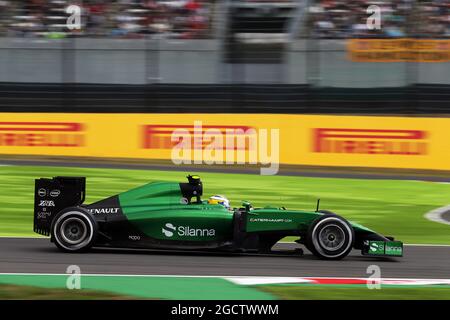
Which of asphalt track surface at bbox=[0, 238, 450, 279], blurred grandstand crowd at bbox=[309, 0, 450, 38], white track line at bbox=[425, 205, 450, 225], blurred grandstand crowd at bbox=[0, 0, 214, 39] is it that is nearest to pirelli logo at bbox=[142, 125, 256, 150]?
blurred grandstand crowd at bbox=[0, 0, 214, 39]

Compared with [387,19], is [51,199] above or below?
below

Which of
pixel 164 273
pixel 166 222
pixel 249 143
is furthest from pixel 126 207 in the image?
pixel 249 143

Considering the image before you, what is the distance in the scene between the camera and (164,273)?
7.79m

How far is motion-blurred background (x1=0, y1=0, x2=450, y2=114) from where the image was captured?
18.5 metres

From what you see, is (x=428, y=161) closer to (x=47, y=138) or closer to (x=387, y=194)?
(x=387, y=194)

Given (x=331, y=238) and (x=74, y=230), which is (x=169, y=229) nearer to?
(x=74, y=230)

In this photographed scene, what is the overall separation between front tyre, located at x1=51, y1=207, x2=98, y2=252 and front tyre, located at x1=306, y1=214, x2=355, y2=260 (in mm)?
2174

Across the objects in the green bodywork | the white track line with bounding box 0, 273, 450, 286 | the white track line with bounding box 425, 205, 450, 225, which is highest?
the green bodywork

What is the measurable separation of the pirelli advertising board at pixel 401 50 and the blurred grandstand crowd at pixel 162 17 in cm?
43

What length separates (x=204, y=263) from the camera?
839 cm

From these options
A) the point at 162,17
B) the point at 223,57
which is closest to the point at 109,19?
the point at 162,17

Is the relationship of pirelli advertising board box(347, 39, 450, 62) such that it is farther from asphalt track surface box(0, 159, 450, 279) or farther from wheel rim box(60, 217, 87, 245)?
wheel rim box(60, 217, 87, 245)

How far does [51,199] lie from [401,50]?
11627 millimetres

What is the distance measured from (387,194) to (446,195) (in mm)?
1071
